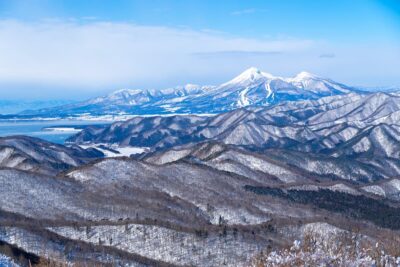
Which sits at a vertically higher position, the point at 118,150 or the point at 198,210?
the point at 198,210

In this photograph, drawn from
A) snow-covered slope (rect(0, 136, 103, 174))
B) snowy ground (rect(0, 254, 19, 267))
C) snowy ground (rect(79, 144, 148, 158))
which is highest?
snowy ground (rect(0, 254, 19, 267))

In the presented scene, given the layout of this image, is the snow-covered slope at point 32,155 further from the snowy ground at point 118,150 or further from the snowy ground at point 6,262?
the snowy ground at point 6,262

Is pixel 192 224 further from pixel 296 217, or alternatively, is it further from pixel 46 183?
pixel 46 183

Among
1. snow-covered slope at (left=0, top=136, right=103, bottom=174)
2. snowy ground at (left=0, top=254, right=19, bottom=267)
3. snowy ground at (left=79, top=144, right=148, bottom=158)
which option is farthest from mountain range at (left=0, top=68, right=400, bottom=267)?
snowy ground at (left=79, top=144, right=148, bottom=158)

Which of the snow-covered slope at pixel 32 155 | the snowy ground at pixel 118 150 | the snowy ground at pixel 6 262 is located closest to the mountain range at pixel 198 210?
the snowy ground at pixel 6 262

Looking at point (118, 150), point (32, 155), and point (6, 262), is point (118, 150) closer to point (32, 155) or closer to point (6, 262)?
point (32, 155)

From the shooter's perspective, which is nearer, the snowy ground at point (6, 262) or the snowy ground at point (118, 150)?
the snowy ground at point (6, 262)

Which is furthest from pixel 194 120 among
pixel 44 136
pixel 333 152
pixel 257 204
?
pixel 257 204

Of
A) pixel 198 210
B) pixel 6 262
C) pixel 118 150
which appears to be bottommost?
pixel 118 150

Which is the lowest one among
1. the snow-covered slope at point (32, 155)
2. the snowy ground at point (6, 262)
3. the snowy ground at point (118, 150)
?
the snowy ground at point (118, 150)

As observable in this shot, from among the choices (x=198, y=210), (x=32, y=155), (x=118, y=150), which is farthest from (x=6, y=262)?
(x=118, y=150)

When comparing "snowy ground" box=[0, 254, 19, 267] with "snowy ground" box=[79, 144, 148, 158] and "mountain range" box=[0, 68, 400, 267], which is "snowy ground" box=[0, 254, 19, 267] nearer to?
"mountain range" box=[0, 68, 400, 267]
